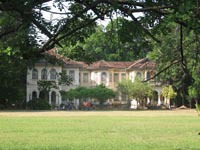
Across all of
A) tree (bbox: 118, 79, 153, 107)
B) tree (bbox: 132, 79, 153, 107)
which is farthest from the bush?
tree (bbox: 132, 79, 153, 107)

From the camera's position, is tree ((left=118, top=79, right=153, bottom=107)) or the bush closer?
the bush

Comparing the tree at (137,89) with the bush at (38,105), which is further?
the tree at (137,89)

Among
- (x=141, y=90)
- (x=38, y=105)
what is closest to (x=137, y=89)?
(x=141, y=90)

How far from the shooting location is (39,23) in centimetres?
745

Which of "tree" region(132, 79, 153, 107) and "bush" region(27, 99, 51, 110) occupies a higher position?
"tree" region(132, 79, 153, 107)

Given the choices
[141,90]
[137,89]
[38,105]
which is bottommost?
[38,105]

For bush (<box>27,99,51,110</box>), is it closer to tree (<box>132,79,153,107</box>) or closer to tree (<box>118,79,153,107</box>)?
tree (<box>118,79,153,107</box>)

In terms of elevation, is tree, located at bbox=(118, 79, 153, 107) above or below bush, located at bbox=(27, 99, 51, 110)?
above

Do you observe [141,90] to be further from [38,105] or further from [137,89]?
[38,105]

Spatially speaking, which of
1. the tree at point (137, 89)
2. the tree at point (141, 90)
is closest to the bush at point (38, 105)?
the tree at point (137, 89)

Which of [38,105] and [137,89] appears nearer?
[38,105]

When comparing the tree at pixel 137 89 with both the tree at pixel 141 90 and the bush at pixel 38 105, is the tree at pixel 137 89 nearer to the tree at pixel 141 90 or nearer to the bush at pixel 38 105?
the tree at pixel 141 90

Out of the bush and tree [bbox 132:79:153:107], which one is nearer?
the bush

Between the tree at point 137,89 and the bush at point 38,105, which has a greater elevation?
the tree at point 137,89
